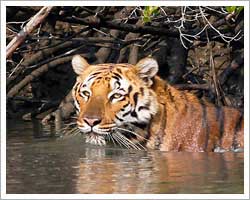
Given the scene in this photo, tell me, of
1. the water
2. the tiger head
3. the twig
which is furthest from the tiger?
the twig

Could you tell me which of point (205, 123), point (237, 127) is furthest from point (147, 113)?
point (237, 127)

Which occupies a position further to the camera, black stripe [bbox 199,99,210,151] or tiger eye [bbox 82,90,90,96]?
black stripe [bbox 199,99,210,151]

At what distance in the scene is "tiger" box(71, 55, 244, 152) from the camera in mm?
7113

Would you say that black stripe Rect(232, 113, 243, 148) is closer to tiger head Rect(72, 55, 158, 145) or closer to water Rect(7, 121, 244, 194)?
water Rect(7, 121, 244, 194)

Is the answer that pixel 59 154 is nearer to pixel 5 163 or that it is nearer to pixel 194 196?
Answer: pixel 5 163

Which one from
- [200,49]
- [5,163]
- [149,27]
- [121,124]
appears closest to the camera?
[5,163]

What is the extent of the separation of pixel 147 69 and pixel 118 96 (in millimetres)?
272

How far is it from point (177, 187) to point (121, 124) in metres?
1.22

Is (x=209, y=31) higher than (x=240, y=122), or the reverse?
(x=209, y=31)

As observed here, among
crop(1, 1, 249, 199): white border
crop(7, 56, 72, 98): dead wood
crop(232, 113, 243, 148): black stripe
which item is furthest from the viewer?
crop(7, 56, 72, 98): dead wood

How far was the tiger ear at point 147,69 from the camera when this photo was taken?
283 inches

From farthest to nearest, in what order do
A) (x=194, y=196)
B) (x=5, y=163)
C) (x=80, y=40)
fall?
(x=80, y=40) < (x=5, y=163) < (x=194, y=196)

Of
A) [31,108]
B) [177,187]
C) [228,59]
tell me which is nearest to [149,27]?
[228,59]

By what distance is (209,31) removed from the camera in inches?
344
